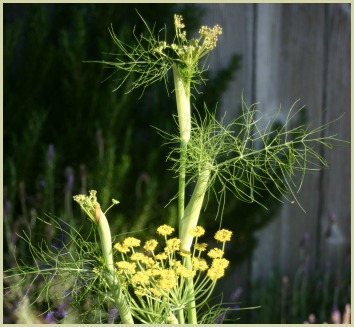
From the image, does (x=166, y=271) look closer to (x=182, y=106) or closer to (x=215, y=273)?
(x=215, y=273)

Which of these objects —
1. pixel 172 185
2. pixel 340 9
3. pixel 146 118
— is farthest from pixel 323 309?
pixel 340 9

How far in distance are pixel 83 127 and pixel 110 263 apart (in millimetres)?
1645

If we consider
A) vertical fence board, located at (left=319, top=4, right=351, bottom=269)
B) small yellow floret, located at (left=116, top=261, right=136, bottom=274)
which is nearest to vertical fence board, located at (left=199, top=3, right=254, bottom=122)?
vertical fence board, located at (left=319, top=4, right=351, bottom=269)

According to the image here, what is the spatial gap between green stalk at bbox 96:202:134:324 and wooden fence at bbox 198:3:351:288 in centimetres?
202

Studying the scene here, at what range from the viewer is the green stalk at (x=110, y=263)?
0.91 meters

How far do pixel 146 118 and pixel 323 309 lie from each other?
1.11m

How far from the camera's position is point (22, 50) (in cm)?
273

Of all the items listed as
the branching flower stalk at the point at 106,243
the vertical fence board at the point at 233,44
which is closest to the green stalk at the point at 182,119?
the branching flower stalk at the point at 106,243

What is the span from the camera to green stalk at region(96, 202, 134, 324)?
91cm

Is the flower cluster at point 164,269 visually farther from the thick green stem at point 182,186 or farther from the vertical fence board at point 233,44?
the vertical fence board at point 233,44

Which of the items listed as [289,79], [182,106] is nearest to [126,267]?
[182,106]

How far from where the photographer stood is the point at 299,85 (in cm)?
309

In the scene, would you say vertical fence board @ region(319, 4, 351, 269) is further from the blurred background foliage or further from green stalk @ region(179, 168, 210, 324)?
green stalk @ region(179, 168, 210, 324)

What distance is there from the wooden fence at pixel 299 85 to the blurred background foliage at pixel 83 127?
0.22m
